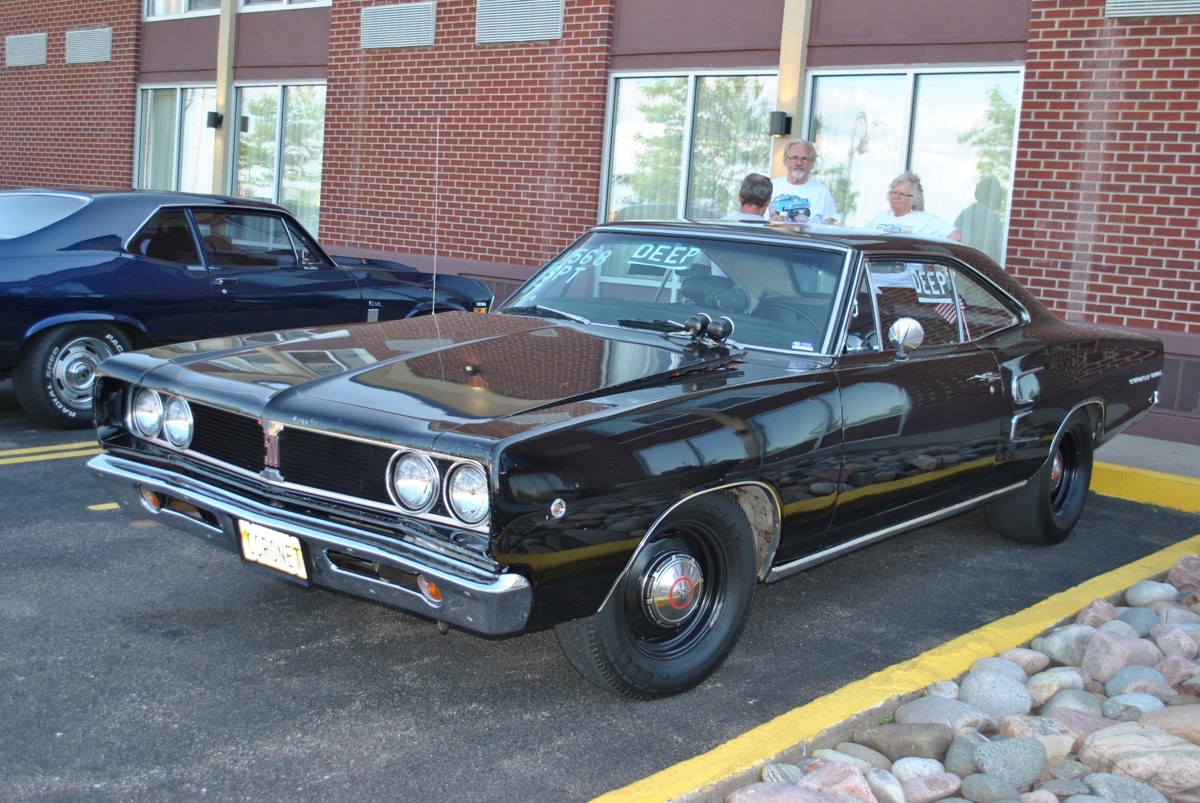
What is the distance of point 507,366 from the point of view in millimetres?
4125

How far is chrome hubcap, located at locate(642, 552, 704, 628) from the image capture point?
3.76 metres

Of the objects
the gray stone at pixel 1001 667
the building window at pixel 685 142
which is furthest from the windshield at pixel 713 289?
the building window at pixel 685 142

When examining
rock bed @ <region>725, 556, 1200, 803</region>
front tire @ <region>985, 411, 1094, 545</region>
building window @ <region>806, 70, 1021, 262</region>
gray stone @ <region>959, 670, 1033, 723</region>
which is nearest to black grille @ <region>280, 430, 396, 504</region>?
rock bed @ <region>725, 556, 1200, 803</region>

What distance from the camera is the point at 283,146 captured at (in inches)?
615

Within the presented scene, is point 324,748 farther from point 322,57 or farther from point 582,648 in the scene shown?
point 322,57

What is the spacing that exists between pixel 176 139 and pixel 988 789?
1591cm

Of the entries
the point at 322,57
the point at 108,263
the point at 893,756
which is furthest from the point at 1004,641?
the point at 322,57

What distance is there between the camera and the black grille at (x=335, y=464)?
11.8 ft

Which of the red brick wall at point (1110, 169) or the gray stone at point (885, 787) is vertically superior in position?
the red brick wall at point (1110, 169)

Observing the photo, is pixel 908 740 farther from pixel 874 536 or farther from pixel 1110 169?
pixel 1110 169

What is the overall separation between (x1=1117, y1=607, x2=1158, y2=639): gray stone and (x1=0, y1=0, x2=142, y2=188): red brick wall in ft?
51.2

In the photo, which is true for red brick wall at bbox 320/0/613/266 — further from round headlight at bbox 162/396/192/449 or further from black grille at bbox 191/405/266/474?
black grille at bbox 191/405/266/474

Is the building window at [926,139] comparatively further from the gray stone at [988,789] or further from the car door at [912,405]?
the gray stone at [988,789]

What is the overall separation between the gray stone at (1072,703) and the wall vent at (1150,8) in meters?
6.16
